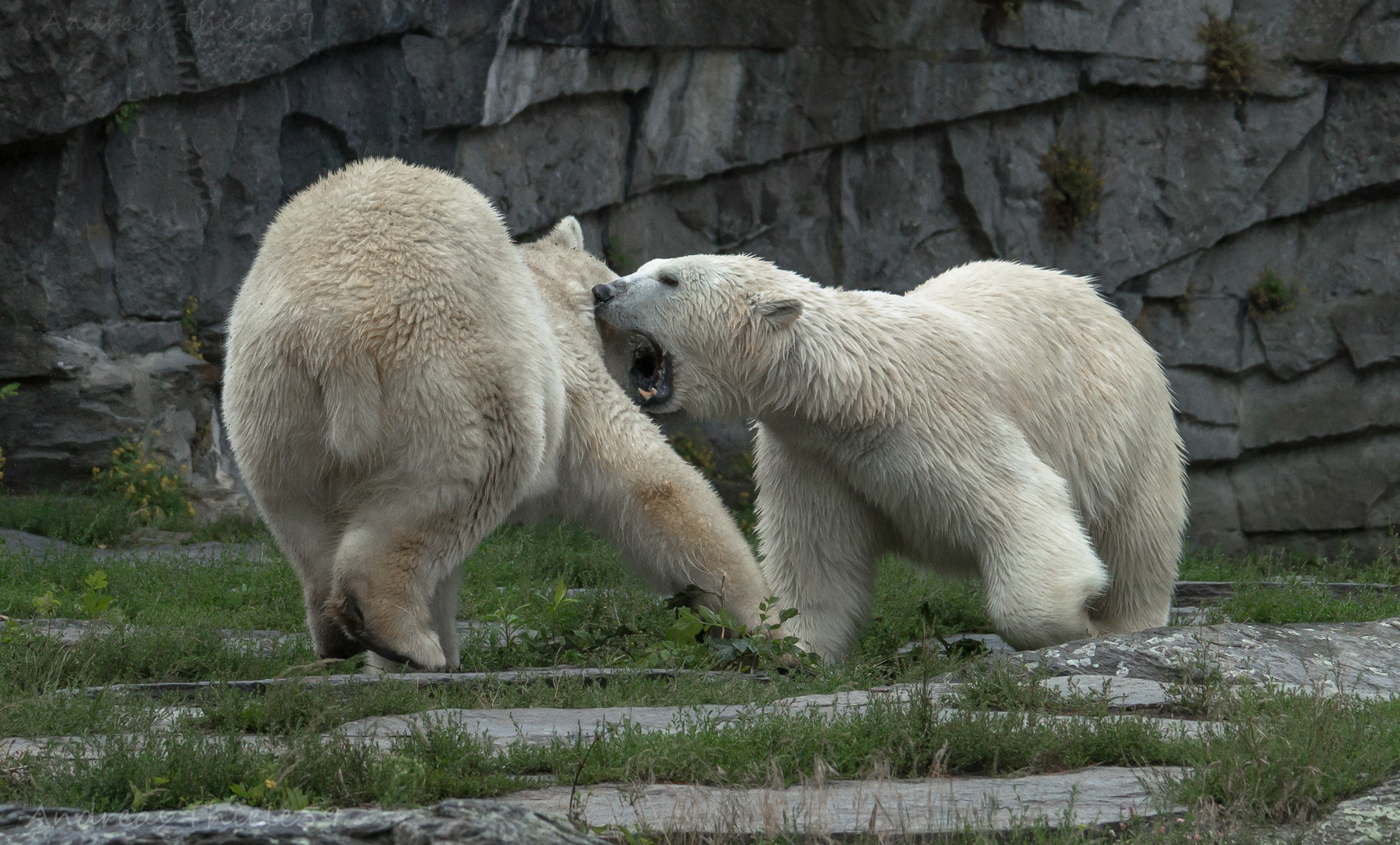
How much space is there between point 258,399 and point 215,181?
619 centimetres

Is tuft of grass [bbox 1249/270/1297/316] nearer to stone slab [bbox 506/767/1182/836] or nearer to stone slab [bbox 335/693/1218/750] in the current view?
stone slab [bbox 335/693/1218/750]

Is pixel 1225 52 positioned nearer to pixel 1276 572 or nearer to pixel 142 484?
pixel 1276 572

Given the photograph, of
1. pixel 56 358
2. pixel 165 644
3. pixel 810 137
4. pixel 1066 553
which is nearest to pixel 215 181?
pixel 56 358

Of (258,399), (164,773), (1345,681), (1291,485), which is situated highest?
(258,399)

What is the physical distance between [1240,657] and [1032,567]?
0.76m

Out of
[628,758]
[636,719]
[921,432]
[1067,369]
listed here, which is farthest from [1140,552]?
[628,758]

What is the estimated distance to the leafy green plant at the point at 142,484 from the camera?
9.25 m

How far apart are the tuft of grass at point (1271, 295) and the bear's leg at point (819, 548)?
8.70 metres

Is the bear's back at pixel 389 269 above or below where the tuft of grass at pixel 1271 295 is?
above

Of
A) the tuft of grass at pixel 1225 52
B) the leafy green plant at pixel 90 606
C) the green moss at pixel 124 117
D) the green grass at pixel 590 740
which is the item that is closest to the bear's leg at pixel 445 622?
the green grass at pixel 590 740

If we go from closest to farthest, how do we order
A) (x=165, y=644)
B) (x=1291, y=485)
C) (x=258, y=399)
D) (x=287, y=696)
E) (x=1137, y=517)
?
1. (x=287, y=696)
2. (x=258, y=399)
3. (x=165, y=644)
4. (x=1137, y=517)
5. (x=1291, y=485)

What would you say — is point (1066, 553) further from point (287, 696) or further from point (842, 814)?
point (287, 696)

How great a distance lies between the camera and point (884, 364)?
16.3 feet

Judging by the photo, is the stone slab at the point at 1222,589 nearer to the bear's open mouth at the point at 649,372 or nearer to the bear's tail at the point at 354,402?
the bear's open mouth at the point at 649,372
